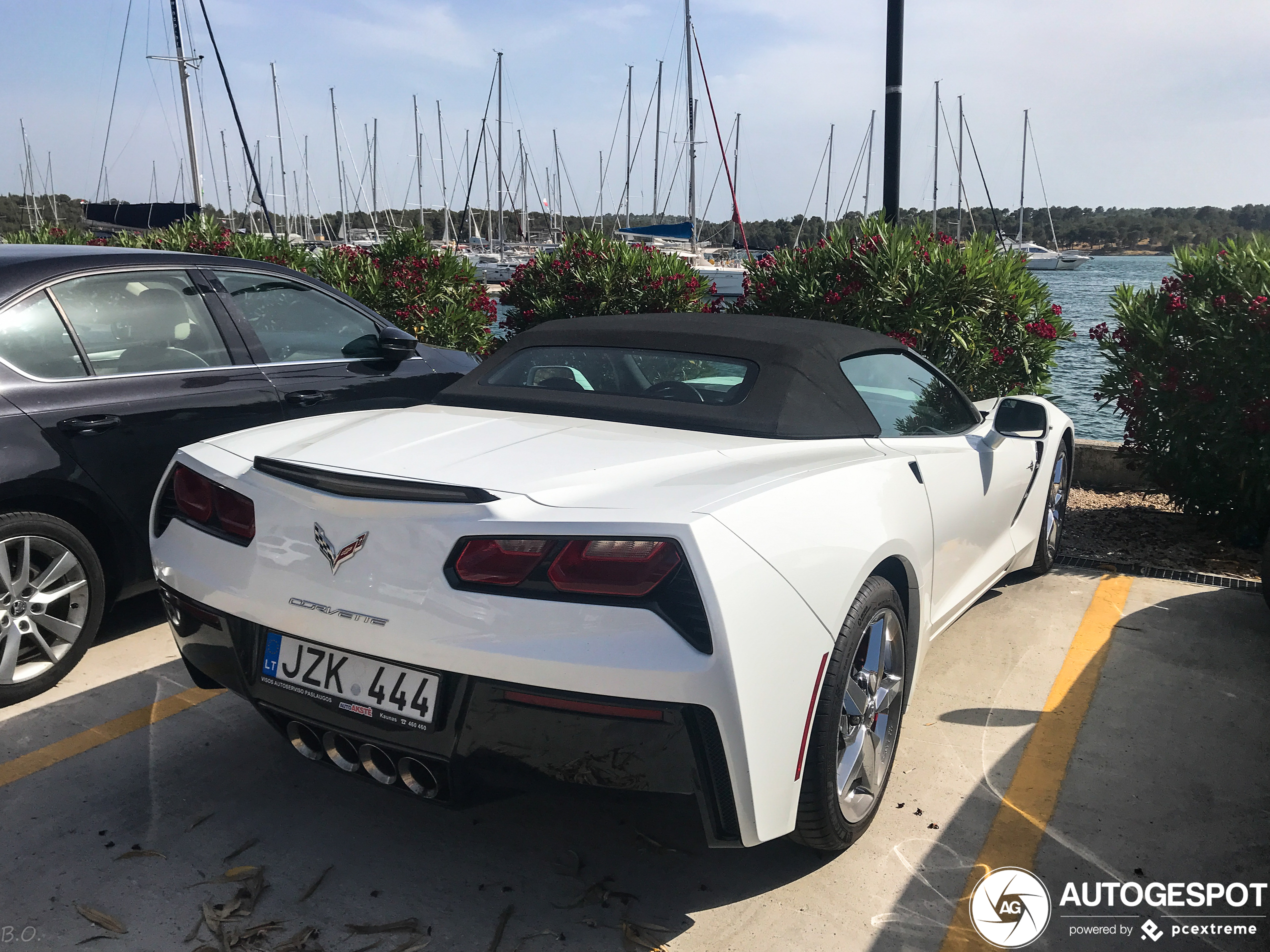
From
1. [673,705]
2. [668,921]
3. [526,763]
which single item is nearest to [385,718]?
[526,763]

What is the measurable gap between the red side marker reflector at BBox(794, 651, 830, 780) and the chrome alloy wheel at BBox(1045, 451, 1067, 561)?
2.93 m

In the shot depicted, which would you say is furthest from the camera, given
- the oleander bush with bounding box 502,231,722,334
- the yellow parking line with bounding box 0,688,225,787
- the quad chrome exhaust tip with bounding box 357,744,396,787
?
the oleander bush with bounding box 502,231,722,334

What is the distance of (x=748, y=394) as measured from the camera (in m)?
2.98

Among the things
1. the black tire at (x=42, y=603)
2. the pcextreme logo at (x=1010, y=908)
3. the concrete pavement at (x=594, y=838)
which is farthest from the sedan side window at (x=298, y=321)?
the pcextreme logo at (x=1010, y=908)

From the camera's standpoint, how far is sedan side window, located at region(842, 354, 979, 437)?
333cm

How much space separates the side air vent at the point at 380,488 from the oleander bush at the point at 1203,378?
5119 mm

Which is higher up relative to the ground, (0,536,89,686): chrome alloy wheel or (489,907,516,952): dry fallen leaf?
(0,536,89,686): chrome alloy wheel

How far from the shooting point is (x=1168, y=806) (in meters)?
2.92

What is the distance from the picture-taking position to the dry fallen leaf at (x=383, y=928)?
2.28 meters

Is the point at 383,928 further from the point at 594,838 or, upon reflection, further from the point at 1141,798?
the point at 1141,798

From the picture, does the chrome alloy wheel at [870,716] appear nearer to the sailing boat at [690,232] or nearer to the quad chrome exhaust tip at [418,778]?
the quad chrome exhaust tip at [418,778]

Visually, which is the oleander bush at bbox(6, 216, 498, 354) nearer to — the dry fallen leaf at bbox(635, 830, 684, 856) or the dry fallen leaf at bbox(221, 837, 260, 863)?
the dry fallen leaf at bbox(221, 837, 260, 863)

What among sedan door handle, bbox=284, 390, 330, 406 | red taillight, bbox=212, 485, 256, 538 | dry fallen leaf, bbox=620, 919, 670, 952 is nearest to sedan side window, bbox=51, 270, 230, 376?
sedan door handle, bbox=284, 390, 330, 406

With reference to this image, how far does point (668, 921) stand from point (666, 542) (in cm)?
101
